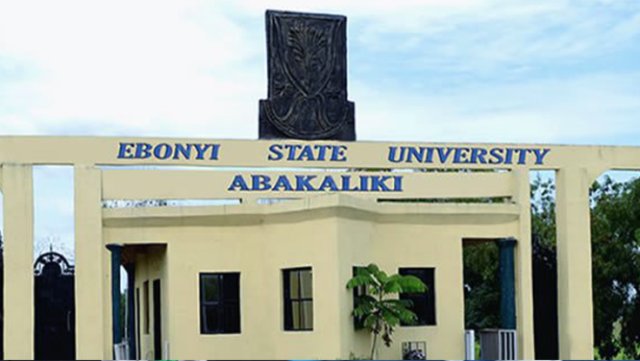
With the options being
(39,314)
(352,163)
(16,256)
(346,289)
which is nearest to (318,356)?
(346,289)

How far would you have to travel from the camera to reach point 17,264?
81.9ft

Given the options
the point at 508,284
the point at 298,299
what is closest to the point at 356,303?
the point at 298,299

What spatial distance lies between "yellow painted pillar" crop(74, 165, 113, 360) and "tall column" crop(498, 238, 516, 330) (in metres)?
8.53

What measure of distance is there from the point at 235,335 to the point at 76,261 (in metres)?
3.58

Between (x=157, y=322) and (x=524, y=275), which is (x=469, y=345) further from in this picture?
(x=157, y=322)

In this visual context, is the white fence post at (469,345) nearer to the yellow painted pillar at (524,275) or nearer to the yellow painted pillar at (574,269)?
the yellow painted pillar at (524,275)

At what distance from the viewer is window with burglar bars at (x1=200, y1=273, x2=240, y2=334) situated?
2589 cm

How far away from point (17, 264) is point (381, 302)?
285 inches

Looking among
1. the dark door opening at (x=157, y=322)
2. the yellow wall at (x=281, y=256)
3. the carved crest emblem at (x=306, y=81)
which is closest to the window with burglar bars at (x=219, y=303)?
the yellow wall at (x=281, y=256)

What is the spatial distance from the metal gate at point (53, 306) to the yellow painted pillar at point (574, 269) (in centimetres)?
1133

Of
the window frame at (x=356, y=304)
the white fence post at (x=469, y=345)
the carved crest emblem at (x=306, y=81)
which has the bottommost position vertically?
the white fence post at (x=469, y=345)

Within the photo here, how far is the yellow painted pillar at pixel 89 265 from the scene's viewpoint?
82.2 ft

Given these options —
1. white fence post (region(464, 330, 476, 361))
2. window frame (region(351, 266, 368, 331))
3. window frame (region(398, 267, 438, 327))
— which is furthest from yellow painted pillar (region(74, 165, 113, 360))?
white fence post (region(464, 330, 476, 361))

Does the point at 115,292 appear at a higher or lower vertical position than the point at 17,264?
lower
